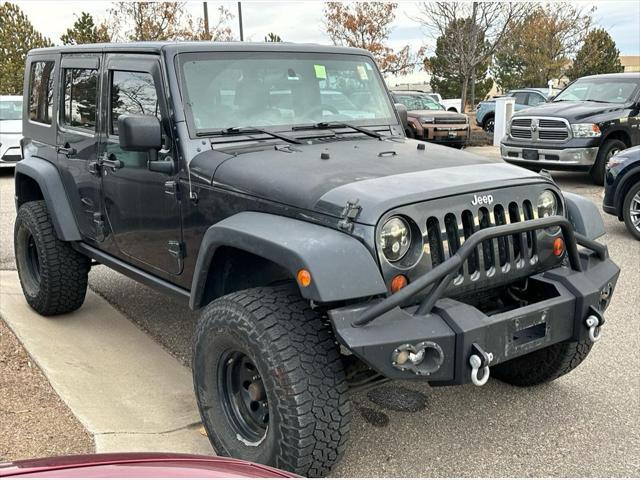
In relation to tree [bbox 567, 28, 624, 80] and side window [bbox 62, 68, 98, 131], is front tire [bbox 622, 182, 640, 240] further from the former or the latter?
tree [bbox 567, 28, 624, 80]

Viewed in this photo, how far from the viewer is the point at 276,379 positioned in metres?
2.81

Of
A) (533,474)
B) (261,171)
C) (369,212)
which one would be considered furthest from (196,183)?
(533,474)

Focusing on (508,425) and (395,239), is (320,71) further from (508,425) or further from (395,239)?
(508,425)

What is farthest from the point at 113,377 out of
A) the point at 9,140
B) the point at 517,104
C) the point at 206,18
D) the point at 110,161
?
the point at 206,18

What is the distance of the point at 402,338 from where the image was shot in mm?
2713

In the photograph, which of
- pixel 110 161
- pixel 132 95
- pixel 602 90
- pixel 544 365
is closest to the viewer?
pixel 544 365

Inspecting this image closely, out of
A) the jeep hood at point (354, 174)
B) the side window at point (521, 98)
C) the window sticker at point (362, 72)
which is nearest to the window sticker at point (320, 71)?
the window sticker at point (362, 72)

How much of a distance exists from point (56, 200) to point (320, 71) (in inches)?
82.5

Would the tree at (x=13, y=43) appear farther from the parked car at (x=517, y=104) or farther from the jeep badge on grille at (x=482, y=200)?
the jeep badge on grille at (x=482, y=200)

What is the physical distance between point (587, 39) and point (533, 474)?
36.9 metres

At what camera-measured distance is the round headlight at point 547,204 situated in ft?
11.2

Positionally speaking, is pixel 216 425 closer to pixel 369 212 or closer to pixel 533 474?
pixel 369 212

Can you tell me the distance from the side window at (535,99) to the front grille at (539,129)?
35.2ft

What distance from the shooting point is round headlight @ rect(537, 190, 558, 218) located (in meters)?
3.41
